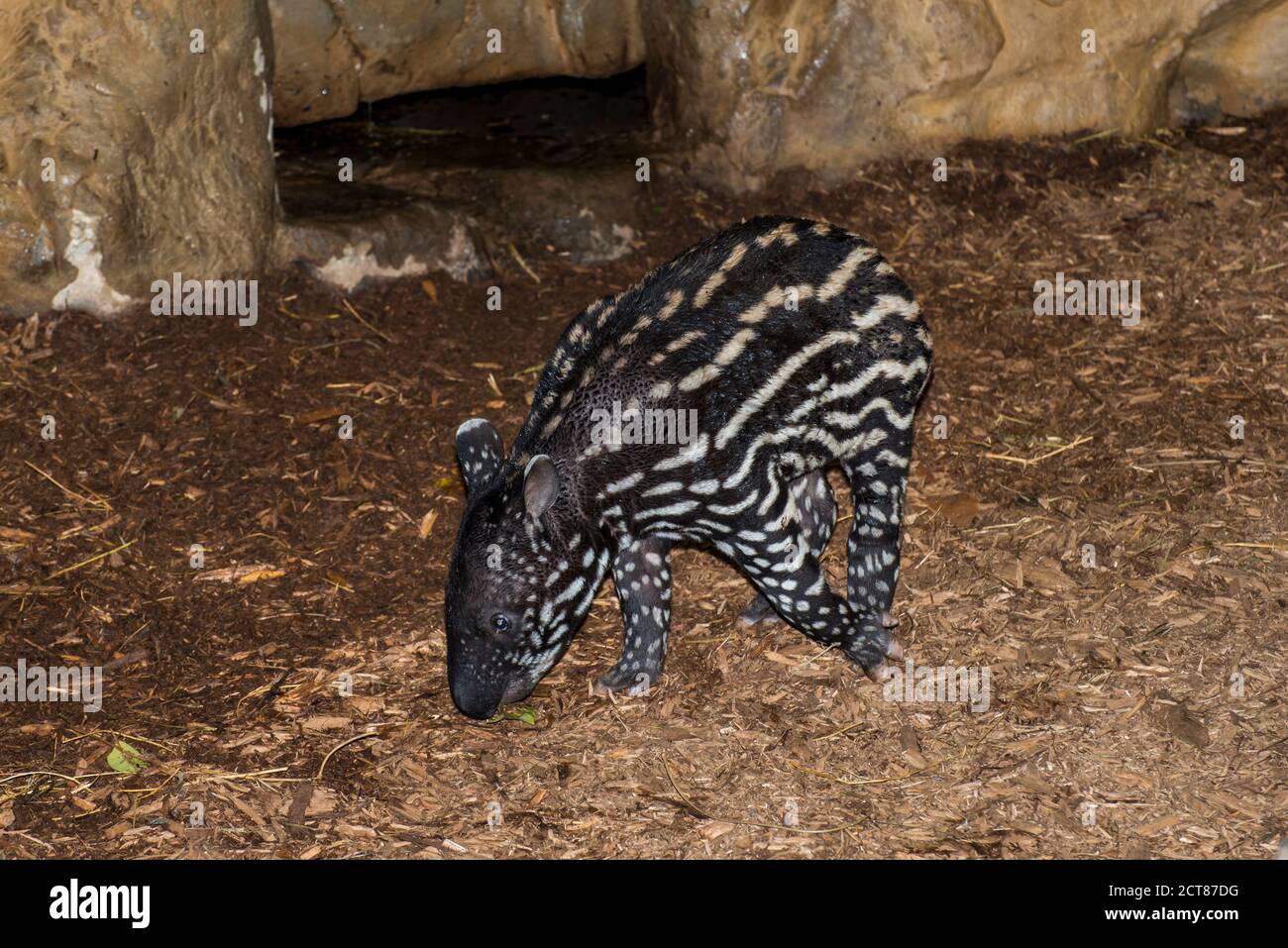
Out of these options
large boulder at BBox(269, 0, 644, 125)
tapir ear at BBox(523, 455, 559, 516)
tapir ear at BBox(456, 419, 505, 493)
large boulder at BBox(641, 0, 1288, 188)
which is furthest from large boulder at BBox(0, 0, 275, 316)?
tapir ear at BBox(523, 455, 559, 516)

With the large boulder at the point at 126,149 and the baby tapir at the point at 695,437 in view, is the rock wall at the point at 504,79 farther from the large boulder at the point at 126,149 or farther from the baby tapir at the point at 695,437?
the baby tapir at the point at 695,437

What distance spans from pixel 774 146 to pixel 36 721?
6238mm

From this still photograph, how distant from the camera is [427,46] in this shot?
37.6 feet

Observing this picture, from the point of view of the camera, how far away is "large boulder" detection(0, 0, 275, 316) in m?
8.04

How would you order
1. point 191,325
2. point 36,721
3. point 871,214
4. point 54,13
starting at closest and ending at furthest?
point 36,721
point 54,13
point 191,325
point 871,214

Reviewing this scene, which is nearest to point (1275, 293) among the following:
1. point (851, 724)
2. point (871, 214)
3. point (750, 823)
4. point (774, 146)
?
point (871, 214)

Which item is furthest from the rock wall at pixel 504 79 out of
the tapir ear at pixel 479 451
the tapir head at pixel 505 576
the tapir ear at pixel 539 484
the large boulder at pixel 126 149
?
the tapir ear at pixel 539 484

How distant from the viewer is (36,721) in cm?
631

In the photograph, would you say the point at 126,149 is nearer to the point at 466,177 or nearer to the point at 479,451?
the point at 466,177

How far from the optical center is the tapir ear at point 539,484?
18.9ft

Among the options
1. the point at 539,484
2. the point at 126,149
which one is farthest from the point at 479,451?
the point at 126,149

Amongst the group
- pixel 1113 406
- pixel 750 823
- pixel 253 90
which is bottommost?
pixel 750 823

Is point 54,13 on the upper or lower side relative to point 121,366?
upper

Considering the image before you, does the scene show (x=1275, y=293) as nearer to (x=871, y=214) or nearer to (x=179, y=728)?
(x=871, y=214)
